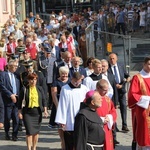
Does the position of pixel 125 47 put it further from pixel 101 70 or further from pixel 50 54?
pixel 101 70

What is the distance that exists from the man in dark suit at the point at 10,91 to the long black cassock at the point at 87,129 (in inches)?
160

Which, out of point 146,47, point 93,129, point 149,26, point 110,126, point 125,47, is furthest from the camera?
point 149,26

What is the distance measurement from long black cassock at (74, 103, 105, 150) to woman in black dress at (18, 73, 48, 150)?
290 centimetres

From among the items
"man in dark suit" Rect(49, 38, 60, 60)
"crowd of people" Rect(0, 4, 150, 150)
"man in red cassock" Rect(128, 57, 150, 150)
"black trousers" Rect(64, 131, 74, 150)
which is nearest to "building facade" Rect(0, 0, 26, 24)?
"man in dark suit" Rect(49, 38, 60, 60)

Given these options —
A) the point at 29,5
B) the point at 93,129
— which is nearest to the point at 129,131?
the point at 93,129

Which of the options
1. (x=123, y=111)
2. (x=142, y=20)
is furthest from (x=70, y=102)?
(x=142, y=20)

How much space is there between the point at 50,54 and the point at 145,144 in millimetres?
5549

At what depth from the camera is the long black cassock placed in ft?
21.6

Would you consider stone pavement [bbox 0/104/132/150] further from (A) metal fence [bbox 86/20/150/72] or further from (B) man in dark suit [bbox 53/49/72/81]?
(A) metal fence [bbox 86/20/150/72]

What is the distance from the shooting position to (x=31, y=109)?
9.66 metres

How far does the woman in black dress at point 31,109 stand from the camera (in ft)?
31.4

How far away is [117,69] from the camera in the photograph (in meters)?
11.1

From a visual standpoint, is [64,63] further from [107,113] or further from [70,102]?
[107,113]

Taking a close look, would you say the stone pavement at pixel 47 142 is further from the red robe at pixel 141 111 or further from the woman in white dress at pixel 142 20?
the woman in white dress at pixel 142 20
